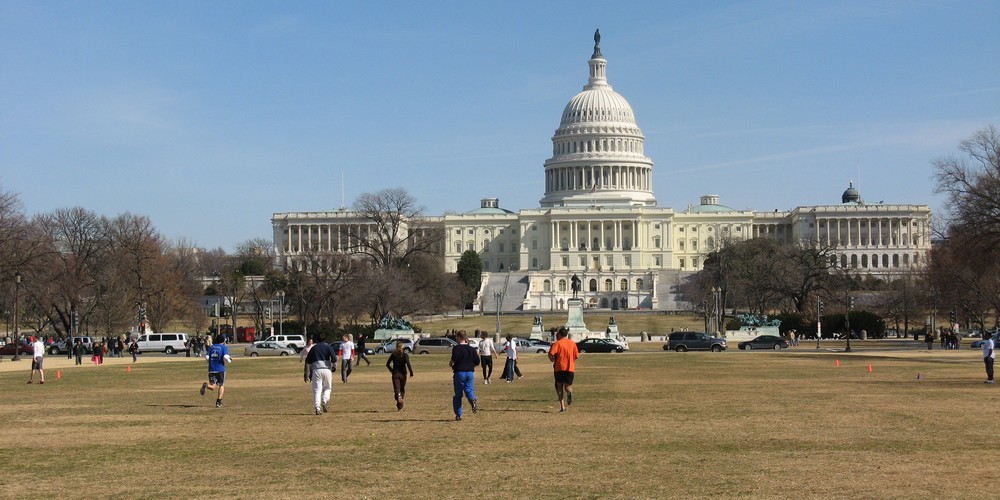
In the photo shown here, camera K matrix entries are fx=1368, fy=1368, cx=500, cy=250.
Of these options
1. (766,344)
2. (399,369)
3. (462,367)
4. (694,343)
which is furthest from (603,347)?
(462,367)

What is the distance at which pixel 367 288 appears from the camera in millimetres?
95938

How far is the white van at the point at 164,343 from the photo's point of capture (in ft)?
234

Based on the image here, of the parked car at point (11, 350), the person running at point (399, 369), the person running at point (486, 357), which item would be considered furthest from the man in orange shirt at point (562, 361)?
the parked car at point (11, 350)

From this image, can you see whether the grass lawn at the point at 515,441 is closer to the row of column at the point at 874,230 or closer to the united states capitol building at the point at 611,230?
the united states capitol building at the point at 611,230

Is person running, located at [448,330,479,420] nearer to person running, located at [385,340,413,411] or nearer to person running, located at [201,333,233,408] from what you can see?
person running, located at [385,340,413,411]

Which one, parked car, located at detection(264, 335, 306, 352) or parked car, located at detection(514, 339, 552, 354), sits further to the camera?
parked car, located at detection(264, 335, 306, 352)

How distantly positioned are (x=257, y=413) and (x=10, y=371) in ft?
83.7

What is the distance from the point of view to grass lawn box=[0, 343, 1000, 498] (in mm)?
15305

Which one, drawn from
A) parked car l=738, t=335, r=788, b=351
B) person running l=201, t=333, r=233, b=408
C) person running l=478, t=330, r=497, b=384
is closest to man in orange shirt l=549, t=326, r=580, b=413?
person running l=201, t=333, r=233, b=408

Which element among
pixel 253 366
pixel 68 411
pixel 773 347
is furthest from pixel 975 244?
pixel 68 411

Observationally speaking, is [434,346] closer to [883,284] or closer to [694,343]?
[694,343]

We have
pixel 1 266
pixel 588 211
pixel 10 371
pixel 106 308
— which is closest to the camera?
pixel 10 371

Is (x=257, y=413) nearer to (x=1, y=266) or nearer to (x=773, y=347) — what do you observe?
(x=1, y=266)

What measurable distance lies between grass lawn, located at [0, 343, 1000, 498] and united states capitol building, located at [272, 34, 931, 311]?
457ft
